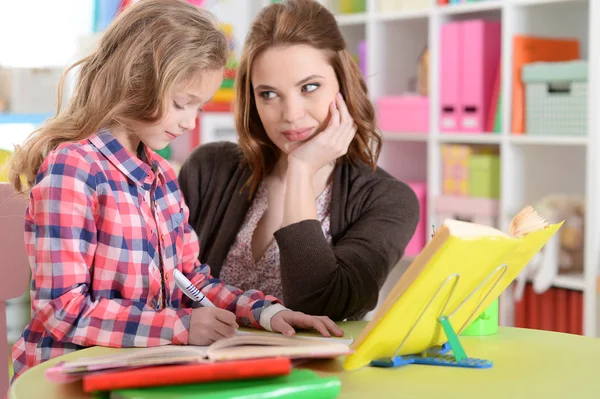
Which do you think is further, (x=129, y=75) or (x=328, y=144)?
(x=328, y=144)

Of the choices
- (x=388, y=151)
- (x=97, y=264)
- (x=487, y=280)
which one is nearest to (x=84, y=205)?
(x=97, y=264)

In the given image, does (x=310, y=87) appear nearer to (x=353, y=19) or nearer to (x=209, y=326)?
(x=209, y=326)

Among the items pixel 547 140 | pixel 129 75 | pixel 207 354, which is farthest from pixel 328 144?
pixel 547 140

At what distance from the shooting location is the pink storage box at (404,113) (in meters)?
3.37

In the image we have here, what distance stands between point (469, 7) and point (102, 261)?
222 centimetres

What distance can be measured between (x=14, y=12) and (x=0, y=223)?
2.55m

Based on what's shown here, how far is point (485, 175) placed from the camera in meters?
3.18

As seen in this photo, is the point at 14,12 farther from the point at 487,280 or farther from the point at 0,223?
the point at 487,280

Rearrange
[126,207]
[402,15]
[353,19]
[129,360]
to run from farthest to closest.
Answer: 1. [353,19]
2. [402,15]
3. [126,207]
4. [129,360]

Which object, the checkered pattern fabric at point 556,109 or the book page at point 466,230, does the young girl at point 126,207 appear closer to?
the book page at point 466,230

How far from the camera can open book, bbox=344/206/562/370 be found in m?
1.02

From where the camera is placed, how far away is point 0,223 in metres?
1.54

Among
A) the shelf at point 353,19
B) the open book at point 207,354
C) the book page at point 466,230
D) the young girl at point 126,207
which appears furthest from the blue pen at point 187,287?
the shelf at point 353,19

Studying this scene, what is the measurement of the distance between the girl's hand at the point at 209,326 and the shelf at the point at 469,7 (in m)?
2.14
